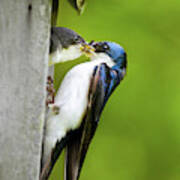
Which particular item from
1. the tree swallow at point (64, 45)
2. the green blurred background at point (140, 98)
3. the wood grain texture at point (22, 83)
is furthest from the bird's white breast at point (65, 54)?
the green blurred background at point (140, 98)

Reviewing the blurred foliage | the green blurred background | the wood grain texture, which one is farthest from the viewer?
the green blurred background

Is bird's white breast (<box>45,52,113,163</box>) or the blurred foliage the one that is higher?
the blurred foliage

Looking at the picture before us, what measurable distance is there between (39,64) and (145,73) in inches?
74.9

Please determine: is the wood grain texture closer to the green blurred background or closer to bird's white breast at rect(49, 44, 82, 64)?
bird's white breast at rect(49, 44, 82, 64)

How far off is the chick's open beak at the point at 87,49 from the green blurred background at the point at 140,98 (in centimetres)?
129

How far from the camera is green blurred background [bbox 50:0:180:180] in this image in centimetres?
353

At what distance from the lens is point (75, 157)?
1.92m

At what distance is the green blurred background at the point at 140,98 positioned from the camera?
11.6 feet

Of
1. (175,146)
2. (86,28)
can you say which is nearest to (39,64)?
(86,28)

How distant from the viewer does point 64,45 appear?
197 cm

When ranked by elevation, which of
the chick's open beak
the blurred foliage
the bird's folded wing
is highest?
the blurred foliage

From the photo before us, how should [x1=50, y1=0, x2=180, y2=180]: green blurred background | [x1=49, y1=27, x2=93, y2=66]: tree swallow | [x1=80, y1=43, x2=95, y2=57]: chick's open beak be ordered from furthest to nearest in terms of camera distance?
[x1=50, y1=0, x2=180, y2=180]: green blurred background → [x1=80, y1=43, x2=95, y2=57]: chick's open beak → [x1=49, y1=27, x2=93, y2=66]: tree swallow

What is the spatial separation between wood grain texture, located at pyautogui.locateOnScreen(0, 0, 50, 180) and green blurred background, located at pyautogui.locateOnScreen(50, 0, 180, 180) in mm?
1620

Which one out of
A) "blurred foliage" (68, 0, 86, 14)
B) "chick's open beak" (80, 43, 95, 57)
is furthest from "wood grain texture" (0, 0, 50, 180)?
"chick's open beak" (80, 43, 95, 57)
